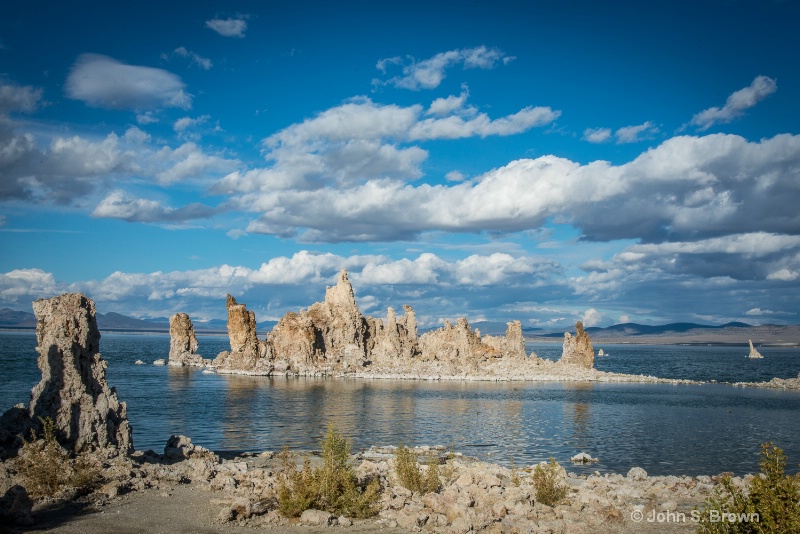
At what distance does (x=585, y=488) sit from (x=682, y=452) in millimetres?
17113

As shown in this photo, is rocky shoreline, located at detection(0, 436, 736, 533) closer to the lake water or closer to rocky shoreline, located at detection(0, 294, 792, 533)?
rocky shoreline, located at detection(0, 294, 792, 533)

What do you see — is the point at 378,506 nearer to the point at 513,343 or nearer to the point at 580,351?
the point at 580,351

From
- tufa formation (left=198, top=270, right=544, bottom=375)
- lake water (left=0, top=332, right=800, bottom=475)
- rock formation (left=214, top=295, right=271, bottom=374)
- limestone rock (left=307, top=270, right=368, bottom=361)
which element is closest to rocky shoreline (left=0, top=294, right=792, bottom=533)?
lake water (left=0, top=332, right=800, bottom=475)

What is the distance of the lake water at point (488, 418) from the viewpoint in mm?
33875

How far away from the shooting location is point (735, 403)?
206 ft

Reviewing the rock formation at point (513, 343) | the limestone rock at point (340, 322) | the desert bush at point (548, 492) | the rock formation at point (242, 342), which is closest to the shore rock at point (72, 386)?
the desert bush at point (548, 492)

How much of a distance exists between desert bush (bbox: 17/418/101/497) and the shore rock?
3.38 ft

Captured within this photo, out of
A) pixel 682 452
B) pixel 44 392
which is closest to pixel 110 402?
pixel 44 392

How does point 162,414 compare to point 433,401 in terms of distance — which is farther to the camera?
point 433,401

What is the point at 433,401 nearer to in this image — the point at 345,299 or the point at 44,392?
the point at 44,392

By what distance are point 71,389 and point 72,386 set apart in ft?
0.33

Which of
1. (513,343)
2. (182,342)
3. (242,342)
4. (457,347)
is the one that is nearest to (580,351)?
(513,343)

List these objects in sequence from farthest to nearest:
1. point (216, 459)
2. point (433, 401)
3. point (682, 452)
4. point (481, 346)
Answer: point (481, 346)
point (433, 401)
point (682, 452)
point (216, 459)

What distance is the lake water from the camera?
111ft
